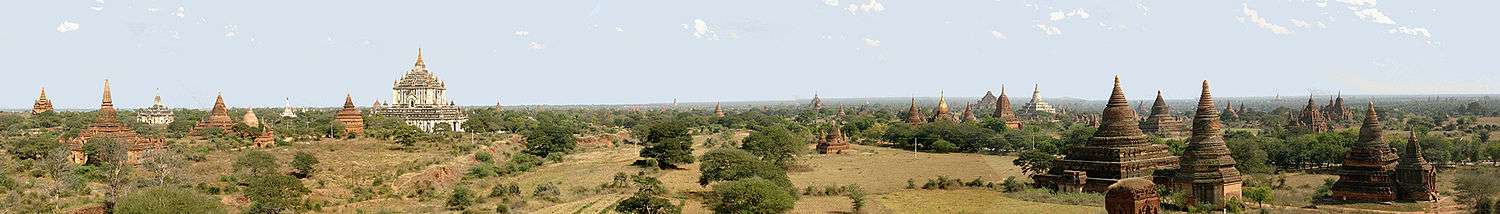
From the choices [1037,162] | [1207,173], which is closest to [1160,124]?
[1037,162]

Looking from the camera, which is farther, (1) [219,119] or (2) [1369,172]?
(1) [219,119]

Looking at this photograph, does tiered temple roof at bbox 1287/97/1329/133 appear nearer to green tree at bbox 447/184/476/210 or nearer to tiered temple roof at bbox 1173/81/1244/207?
tiered temple roof at bbox 1173/81/1244/207

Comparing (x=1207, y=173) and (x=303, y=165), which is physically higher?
(x=1207, y=173)

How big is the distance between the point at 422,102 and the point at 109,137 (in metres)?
37.0

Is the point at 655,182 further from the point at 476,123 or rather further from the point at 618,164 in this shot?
the point at 476,123

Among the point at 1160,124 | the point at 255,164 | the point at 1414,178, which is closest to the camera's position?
the point at 1414,178

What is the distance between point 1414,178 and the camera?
3716 centimetres

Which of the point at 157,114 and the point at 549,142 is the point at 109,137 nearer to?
the point at 549,142

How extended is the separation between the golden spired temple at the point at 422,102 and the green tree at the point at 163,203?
55.0 meters

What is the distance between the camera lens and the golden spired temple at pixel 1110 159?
3891 centimetres

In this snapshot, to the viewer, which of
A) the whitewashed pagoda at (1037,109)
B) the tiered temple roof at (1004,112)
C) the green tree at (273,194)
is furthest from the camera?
the whitewashed pagoda at (1037,109)

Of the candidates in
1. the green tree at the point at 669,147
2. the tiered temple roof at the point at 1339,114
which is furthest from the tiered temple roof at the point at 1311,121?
the green tree at the point at 669,147

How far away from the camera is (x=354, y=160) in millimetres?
52969

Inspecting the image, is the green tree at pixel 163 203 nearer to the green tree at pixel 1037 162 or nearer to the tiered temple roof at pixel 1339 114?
the green tree at pixel 1037 162
